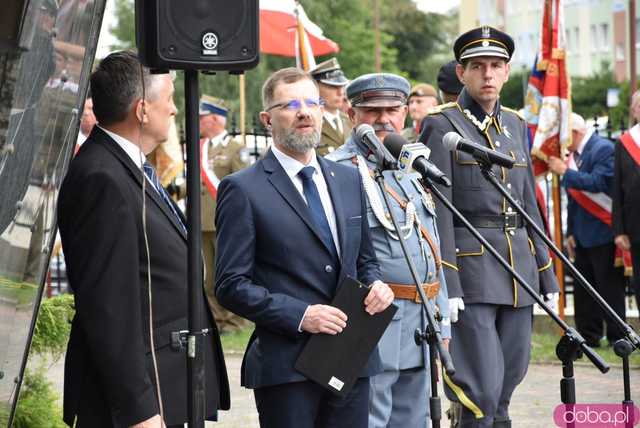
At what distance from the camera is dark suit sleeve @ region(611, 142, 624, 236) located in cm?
1067

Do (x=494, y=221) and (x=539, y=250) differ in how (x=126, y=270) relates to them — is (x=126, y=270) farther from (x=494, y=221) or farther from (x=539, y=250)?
(x=539, y=250)

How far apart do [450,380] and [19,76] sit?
10.3ft

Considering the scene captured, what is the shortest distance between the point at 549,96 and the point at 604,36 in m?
59.4

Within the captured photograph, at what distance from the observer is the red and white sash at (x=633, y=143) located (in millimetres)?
10625

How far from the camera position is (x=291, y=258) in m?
4.98

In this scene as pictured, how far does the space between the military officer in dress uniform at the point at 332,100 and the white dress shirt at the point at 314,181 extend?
4517mm

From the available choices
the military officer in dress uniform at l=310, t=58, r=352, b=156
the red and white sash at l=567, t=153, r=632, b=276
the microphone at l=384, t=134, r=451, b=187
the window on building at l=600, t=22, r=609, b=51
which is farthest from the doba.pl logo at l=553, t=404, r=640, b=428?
the window on building at l=600, t=22, r=609, b=51

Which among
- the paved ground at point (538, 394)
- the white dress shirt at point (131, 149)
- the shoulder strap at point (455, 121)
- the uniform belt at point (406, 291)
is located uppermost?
the shoulder strap at point (455, 121)

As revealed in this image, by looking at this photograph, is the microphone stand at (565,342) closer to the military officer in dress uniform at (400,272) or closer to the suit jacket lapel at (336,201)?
the suit jacket lapel at (336,201)

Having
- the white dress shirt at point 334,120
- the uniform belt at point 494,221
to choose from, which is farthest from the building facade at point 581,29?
the uniform belt at point 494,221

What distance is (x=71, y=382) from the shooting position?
14.5 ft

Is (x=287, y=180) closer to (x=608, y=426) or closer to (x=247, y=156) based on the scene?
(x=608, y=426)

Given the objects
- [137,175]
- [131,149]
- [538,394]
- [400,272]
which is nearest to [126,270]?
[137,175]

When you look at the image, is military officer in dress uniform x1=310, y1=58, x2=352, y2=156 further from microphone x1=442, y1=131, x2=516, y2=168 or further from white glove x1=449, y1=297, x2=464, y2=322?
microphone x1=442, y1=131, x2=516, y2=168
